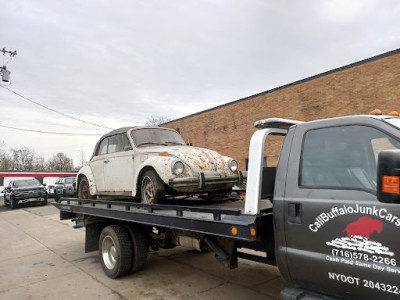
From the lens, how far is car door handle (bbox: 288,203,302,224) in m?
2.65

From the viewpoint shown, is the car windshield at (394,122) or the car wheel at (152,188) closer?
the car windshield at (394,122)

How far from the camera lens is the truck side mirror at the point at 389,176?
5.97 ft

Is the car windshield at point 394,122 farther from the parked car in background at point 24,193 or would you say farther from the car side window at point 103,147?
the parked car in background at point 24,193

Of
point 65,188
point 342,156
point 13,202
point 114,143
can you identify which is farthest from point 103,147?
point 65,188

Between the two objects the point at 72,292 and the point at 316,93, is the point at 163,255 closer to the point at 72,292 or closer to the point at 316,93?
the point at 72,292

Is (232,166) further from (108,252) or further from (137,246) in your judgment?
(108,252)

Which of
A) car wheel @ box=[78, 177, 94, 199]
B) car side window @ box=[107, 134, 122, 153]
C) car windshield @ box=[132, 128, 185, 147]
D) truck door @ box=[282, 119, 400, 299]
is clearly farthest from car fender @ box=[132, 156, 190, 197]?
car wheel @ box=[78, 177, 94, 199]

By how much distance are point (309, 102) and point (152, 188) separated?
13.6 meters

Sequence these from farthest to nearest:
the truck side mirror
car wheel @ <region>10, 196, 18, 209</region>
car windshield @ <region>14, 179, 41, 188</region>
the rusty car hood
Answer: car windshield @ <region>14, 179, 41, 188</region> < car wheel @ <region>10, 196, 18, 209</region> < the rusty car hood < the truck side mirror

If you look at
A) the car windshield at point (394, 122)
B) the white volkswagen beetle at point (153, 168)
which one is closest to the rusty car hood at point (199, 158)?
the white volkswagen beetle at point (153, 168)

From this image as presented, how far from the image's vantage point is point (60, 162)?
80.4 m

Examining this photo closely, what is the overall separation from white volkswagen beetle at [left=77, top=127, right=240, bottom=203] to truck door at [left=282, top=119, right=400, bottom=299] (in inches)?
77.4

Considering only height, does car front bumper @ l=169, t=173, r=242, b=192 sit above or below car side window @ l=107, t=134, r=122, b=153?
below

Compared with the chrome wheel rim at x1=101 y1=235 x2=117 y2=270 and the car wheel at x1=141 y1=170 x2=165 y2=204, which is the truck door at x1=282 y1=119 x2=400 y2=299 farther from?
the chrome wheel rim at x1=101 y1=235 x2=117 y2=270
